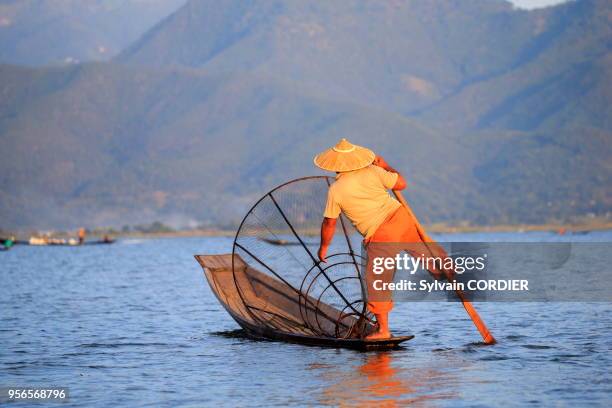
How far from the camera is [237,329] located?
23.6m

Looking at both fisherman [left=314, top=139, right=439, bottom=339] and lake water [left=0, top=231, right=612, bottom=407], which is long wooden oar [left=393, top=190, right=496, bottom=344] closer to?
fisherman [left=314, top=139, right=439, bottom=339]

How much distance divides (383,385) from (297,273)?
5.53 meters

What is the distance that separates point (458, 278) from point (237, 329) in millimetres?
6810

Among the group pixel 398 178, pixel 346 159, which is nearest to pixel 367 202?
pixel 398 178

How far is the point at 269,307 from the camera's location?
21078 mm

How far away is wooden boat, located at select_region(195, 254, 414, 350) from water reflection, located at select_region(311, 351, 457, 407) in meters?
1.11

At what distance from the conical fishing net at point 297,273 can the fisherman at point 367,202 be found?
1364 mm

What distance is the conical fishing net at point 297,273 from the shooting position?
1912cm

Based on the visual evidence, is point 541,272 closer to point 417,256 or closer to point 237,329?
point 237,329

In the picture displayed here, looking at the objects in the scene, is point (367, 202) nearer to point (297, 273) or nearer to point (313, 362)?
point (313, 362)

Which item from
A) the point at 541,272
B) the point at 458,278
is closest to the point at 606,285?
the point at 541,272

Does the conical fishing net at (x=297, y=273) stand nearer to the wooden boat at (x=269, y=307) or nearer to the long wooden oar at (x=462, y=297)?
the wooden boat at (x=269, y=307)

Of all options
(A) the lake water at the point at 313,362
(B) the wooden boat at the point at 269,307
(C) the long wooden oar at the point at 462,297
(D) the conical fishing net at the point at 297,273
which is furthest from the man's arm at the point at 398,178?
(A) the lake water at the point at 313,362

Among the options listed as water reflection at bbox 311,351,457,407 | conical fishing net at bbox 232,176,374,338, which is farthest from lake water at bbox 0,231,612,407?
conical fishing net at bbox 232,176,374,338
